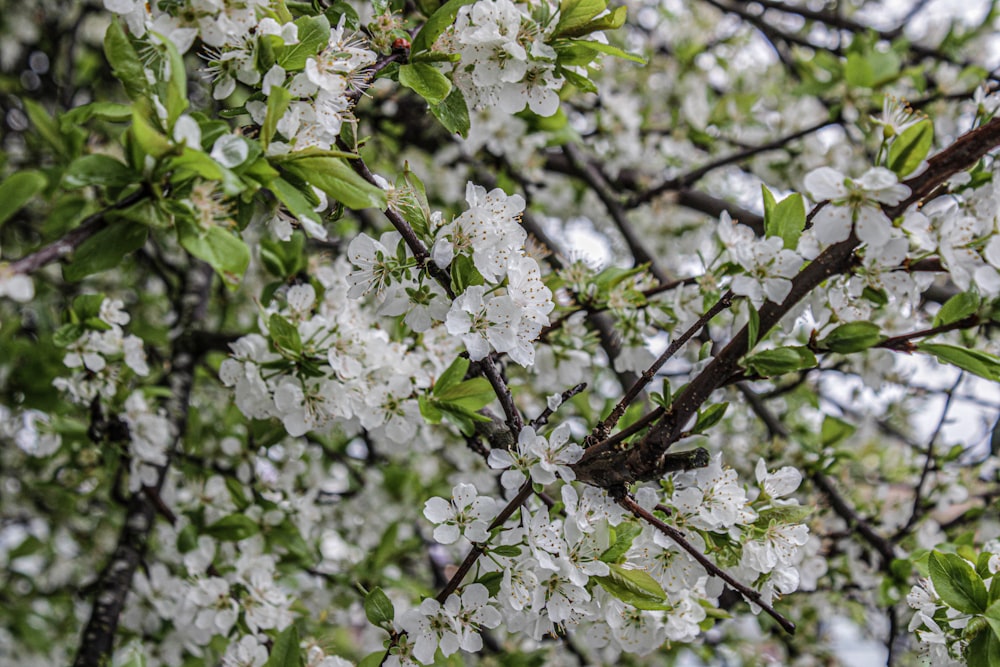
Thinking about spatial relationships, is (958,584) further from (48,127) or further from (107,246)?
(48,127)

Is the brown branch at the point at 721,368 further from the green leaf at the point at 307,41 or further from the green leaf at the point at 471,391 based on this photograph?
the green leaf at the point at 307,41

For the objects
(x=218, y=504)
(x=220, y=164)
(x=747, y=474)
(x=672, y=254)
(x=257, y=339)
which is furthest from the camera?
(x=672, y=254)

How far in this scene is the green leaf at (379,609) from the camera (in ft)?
3.89

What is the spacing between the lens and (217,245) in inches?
36.3

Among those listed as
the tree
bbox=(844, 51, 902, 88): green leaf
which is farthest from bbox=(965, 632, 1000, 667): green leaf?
bbox=(844, 51, 902, 88): green leaf

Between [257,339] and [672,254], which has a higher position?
[257,339]

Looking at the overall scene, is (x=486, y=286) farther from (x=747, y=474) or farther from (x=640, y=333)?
(x=747, y=474)

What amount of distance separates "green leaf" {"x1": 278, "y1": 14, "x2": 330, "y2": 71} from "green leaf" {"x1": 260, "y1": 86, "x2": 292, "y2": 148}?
0.33 ft

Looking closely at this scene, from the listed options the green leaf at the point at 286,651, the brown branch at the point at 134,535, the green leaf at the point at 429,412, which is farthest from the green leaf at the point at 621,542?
the brown branch at the point at 134,535

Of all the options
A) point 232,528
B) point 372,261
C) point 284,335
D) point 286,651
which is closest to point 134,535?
point 232,528

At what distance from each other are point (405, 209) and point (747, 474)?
152 cm

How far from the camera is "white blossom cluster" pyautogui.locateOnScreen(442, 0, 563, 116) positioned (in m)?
1.15

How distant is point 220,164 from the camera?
2.98 feet

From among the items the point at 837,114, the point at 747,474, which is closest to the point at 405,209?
the point at 747,474
